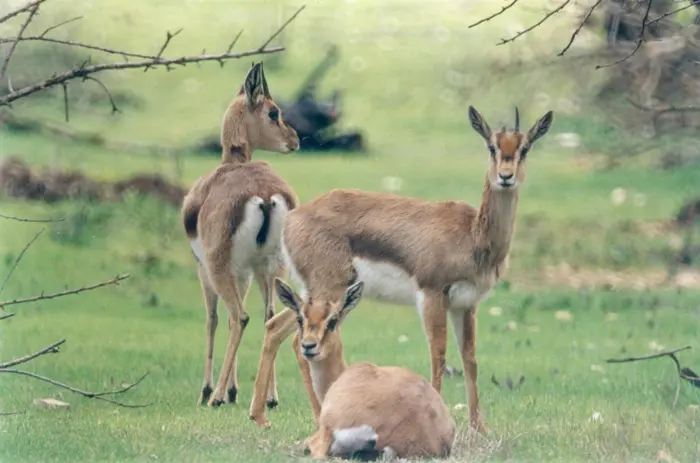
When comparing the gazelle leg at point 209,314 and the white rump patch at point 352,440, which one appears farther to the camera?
the gazelle leg at point 209,314

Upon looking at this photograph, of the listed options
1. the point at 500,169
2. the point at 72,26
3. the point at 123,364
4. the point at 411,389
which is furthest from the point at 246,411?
the point at 72,26

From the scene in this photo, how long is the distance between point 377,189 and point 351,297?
4.51ft

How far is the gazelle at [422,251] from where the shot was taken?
276 inches

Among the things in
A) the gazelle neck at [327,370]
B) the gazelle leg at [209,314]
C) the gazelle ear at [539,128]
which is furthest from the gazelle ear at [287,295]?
the gazelle ear at [539,128]

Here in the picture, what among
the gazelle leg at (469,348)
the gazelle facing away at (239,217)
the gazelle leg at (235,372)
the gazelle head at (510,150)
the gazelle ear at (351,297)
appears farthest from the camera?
the gazelle leg at (235,372)

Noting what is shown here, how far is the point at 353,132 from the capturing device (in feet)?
26.1

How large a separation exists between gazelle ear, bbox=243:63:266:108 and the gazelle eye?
1.89 m

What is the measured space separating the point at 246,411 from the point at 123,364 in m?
0.87

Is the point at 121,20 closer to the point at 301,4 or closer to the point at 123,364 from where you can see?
the point at 301,4

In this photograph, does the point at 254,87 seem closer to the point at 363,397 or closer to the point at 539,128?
the point at 539,128

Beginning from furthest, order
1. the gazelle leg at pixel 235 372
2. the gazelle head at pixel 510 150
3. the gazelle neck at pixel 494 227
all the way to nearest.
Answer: the gazelle leg at pixel 235 372 → the gazelle neck at pixel 494 227 → the gazelle head at pixel 510 150

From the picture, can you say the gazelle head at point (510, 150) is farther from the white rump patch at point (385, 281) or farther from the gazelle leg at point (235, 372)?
the gazelle leg at point (235, 372)

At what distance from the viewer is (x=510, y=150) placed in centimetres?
684

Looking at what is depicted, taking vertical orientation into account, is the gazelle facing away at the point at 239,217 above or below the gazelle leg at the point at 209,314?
above
